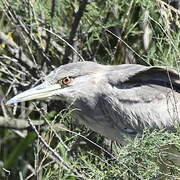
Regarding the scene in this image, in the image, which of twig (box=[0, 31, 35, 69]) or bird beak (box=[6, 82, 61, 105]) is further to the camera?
twig (box=[0, 31, 35, 69])

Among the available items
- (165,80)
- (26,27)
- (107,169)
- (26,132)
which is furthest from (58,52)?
(107,169)

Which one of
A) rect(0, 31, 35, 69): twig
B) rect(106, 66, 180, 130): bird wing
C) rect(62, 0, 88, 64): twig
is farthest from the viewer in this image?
rect(0, 31, 35, 69): twig

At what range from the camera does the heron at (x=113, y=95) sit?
15.3 ft

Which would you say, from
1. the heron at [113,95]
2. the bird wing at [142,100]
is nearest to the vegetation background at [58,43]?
the heron at [113,95]

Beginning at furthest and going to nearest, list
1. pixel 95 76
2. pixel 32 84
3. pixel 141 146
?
pixel 32 84 → pixel 95 76 → pixel 141 146

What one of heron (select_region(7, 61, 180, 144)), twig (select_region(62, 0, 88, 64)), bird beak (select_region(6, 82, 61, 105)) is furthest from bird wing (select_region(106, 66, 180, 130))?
twig (select_region(62, 0, 88, 64))

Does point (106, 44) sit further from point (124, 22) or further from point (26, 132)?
point (26, 132)

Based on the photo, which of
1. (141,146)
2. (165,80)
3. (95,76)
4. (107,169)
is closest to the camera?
(141,146)

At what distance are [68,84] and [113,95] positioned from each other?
1.18 feet

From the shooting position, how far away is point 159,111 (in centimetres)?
466

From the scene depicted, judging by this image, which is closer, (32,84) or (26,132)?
(32,84)

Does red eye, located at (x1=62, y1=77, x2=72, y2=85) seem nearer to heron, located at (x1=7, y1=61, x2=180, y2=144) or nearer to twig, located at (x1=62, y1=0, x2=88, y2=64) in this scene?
heron, located at (x1=7, y1=61, x2=180, y2=144)

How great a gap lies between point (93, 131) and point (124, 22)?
1.02 meters

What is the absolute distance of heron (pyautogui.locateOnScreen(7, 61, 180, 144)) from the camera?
4660 mm
